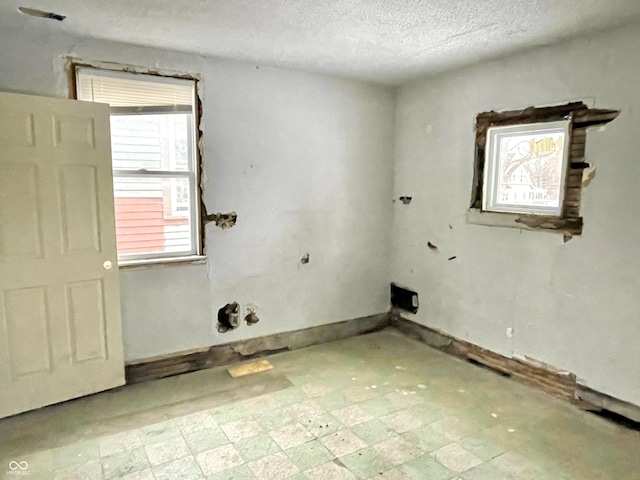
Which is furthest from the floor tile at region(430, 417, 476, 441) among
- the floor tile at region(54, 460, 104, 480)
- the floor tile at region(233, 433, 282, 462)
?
the floor tile at region(54, 460, 104, 480)

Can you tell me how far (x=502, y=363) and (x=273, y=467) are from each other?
2089mm

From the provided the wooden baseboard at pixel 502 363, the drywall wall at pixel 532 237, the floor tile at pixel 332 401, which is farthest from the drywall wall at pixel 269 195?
the floor tile at pixel 332 401

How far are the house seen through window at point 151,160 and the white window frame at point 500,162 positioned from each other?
91.8 inches

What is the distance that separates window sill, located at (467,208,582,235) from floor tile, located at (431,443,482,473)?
5.30 feet

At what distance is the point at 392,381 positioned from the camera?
338 cm

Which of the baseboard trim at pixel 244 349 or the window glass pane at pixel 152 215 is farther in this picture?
the baseboard trim at pixel 244 349

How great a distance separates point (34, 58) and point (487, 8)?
9.16 ft

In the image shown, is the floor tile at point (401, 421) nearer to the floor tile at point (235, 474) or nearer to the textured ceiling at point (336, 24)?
the floor tile at point (235, 474)

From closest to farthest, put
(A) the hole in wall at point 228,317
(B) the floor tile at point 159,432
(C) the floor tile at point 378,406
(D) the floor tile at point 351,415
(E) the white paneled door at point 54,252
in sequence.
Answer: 1. (B) the floor tile at point 159,432
2. (E) the white paneled door at point 54,252
3. (D) the floor tile at point 351,415
4. (C) the floor tile at point 378,406
5. (A) the hole in wall at point 228,317

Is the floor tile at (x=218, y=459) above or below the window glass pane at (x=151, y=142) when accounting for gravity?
below

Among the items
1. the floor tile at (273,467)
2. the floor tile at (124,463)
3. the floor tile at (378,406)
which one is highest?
the floor tile at (378,406)

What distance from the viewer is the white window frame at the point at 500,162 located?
2992mm

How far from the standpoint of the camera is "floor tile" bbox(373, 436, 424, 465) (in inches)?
95.1

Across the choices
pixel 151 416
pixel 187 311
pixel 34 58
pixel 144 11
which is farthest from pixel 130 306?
pixel 144 11
